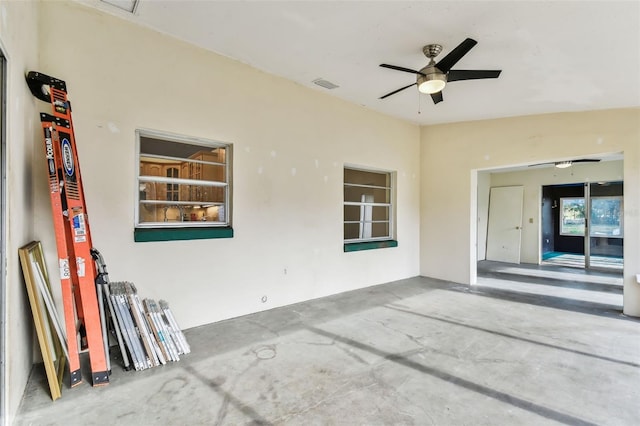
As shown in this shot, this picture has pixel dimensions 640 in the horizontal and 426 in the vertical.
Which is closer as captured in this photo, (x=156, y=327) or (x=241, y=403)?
(x=241, y=403)

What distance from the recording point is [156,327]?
2803mm

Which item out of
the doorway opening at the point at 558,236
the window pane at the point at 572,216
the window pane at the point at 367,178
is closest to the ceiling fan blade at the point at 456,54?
the window pane at the point at 367,178

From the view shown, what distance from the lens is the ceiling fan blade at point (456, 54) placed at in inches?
106

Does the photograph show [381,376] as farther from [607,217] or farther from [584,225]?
[607,217]

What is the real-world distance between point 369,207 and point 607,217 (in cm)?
820

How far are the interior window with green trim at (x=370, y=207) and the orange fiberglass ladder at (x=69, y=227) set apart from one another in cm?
418

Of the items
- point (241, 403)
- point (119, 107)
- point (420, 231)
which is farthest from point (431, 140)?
point (241, 403)

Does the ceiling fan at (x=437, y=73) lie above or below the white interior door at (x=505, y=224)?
above

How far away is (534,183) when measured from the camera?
859 centimetres

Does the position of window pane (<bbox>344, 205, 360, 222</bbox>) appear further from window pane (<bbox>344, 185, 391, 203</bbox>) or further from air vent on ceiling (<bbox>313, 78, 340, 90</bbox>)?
air vent on ceiling (<bbox>313, 78, 340, 90</bbox>)

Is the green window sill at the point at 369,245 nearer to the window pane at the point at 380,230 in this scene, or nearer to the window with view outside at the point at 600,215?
the window pane at the point at 380,230

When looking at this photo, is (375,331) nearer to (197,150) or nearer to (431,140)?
(197,150)

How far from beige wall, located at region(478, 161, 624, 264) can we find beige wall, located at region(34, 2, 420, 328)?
526 centimetres

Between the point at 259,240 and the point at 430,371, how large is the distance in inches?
97.8
